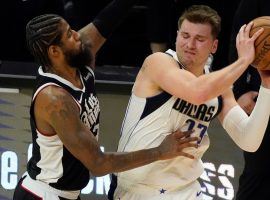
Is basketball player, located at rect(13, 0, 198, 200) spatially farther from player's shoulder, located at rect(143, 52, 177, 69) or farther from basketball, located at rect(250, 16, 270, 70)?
basketball, located at rect(250, 16, 270, 70)

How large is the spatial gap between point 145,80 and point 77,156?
593 mm

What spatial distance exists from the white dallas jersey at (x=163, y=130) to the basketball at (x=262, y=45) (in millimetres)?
416

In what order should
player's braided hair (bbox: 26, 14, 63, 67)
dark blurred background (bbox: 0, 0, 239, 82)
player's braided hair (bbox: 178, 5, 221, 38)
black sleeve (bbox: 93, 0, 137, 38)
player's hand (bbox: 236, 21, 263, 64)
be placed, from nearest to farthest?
player's hand (bbox: 236, 21, 263, 64), player's braided hair (bbox: 26, 14, 63, 67), player's braided hair (bbox: 178, 5, 221, 38), black sleeve (bbox: 93, 0, 137, 38), dark blurred background (bbox: 0, 0, 239, 82)

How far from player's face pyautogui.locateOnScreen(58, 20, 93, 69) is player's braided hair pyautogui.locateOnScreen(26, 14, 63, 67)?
4 cm

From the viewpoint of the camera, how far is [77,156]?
3826 millimetres

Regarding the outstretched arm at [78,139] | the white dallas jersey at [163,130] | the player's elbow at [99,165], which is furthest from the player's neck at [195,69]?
the player's elbow at [99,165]

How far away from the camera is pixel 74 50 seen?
12.8ft

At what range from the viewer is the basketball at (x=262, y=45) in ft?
12.5

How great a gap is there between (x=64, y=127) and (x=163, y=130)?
0.59 meters

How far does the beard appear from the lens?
3908 millimetres

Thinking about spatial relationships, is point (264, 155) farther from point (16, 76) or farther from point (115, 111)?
point (16, 76)

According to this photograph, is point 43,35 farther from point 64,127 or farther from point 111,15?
point 111,15

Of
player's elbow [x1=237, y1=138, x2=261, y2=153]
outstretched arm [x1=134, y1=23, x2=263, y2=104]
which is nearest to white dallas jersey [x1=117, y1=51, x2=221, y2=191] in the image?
outstretched arm [x1=134, y1=23, x2=263, y2=104]

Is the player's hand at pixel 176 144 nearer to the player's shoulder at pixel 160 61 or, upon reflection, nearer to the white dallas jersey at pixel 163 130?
the white dallas jersey at pixel 163 130
